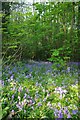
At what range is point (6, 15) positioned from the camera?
1.75 meters

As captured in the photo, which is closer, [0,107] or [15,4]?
[0,107]

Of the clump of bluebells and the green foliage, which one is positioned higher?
the green foliage

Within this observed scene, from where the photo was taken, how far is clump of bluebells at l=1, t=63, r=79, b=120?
1.63 m

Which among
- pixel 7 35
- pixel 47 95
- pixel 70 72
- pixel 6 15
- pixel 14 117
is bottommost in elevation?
pixel 14 117

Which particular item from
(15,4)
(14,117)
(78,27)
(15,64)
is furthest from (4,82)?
(78,27)

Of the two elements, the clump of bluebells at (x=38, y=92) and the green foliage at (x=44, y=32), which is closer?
the clump of bluebells at (x=38, y=92)

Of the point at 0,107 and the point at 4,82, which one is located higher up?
the point at 4,82

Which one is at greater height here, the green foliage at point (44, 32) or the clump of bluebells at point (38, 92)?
the green foliage at point (44, 32)

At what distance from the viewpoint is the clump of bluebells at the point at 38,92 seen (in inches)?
64.2

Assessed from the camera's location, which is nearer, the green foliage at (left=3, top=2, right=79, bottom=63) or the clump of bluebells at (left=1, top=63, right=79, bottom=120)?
the clump of bluebells at (left=1, top=63, right=79, bottom=120)

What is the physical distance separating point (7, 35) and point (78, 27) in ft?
1.94

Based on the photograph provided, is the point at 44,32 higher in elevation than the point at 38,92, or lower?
higher

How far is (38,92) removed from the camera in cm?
173

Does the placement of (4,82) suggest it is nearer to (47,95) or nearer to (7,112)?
(7,112)
